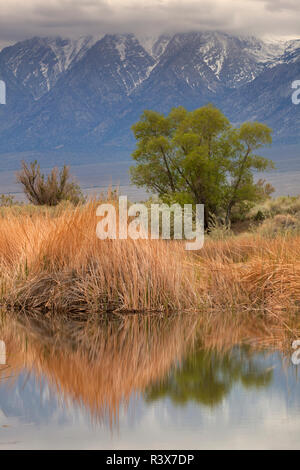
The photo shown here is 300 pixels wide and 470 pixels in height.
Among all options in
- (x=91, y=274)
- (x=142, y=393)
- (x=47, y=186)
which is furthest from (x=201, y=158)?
(x=142, y=393)

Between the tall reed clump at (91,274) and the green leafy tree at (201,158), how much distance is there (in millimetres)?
12686

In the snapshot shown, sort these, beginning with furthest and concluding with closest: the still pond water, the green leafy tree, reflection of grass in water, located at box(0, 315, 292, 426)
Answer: the green leafy tree
reflection of grass in water, located at box(0, 315, 292, 426)
the still pond water

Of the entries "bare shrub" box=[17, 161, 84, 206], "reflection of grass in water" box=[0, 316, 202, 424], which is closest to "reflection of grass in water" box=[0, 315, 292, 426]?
"reflection of grass in water" box=[0, 316, 202, 424]

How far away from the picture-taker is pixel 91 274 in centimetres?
934

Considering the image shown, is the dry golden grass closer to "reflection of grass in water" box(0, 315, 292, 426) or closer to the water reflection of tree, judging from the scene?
"reflection of grass in water" box(0, 315, 292, 426)

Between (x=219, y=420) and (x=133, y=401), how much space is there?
794 millimetres

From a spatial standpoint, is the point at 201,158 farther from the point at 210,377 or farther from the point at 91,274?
the point at 210,377

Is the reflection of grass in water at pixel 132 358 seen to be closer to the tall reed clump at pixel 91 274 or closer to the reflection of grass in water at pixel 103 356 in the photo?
the reflection of grass in water at pixel 103 356

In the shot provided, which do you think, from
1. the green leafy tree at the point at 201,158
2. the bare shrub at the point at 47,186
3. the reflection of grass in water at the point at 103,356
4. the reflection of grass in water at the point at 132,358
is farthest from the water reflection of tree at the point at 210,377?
the bare shrub at the point at 47,186

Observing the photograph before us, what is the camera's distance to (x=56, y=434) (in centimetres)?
494

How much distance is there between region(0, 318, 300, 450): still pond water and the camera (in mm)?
4852

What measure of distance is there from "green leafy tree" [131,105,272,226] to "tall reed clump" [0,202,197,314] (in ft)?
41.6
